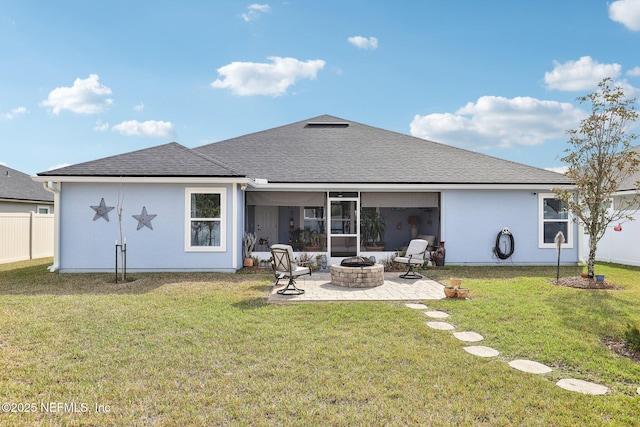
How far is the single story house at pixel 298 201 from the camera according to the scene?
11.5 metres

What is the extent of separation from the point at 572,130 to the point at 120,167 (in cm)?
1366

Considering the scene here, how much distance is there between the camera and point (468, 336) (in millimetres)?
5812

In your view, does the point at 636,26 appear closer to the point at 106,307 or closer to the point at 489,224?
the point at 489,224

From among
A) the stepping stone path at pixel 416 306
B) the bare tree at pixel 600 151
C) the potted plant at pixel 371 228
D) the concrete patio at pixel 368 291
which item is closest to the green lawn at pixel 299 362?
the stepping stone path at pixel 416 306

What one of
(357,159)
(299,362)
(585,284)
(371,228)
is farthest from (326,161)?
(299,362)

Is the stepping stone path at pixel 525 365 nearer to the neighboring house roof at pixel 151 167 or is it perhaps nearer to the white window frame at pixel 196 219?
the white window frame at pixel 196 219

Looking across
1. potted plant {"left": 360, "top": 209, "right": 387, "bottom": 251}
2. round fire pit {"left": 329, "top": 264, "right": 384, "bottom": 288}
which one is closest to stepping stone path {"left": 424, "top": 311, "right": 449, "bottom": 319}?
round fire pit {"left": 329, "top": 264, "right": 384, "bottom": 288}

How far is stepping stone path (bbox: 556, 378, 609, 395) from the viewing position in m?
4.01

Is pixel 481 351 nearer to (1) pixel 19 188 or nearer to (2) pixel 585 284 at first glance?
(2) pixel 585 284

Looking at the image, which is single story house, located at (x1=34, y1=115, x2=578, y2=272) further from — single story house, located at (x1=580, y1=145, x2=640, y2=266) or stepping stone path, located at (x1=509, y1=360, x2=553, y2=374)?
stepping stone path, located at (x1=509, y1=360, x2=553, y2=374)

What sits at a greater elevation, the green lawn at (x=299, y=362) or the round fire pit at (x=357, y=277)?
the round fire pit at (x=357, y=277)

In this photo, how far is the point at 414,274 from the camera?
36.7 ft

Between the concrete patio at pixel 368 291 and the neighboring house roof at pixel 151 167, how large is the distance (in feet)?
13.5

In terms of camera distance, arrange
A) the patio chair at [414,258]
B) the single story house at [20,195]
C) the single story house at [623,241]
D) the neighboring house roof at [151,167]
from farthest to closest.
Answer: the single story house at [20,195], the single story house at [623,241], the neighboring house roof at [151,167], the patio chair at [414,258]
